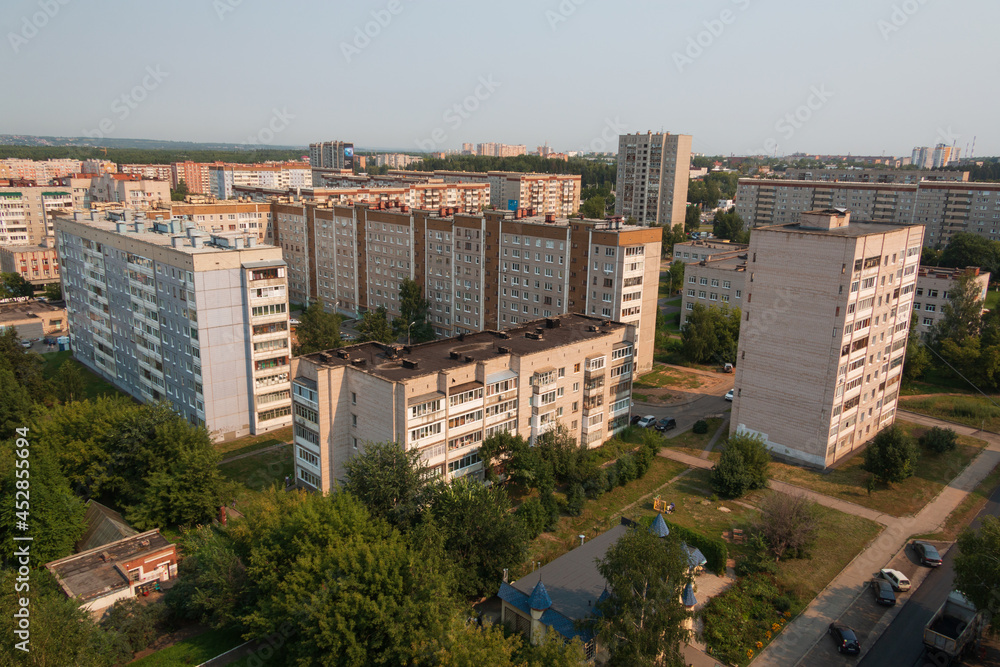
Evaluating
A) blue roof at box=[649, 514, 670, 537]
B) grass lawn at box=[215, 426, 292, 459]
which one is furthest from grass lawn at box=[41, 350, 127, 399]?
blue roof at box=[649, 514, 670, 537]

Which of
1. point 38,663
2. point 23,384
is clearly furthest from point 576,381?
point 23,384

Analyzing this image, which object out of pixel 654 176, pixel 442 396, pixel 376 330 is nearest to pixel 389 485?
pixel 442 396

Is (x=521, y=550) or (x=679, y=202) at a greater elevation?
(x=679, y=202)

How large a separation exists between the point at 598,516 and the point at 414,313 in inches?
1406

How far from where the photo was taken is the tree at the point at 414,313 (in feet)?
205

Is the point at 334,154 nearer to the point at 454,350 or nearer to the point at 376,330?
the point at 376,330

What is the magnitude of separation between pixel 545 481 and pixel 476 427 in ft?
14.1

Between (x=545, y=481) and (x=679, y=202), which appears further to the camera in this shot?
(x=679, y=202)

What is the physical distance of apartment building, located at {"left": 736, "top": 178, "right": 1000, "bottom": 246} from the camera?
312ft

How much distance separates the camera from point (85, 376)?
52.0 metres

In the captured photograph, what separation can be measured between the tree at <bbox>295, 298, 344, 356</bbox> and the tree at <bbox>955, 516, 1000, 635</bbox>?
42048 mm

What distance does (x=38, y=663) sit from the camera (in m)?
19.1

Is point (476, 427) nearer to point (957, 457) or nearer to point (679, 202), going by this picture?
point (957, 457)

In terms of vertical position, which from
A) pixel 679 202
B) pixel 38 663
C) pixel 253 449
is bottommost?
pixel 253 449
